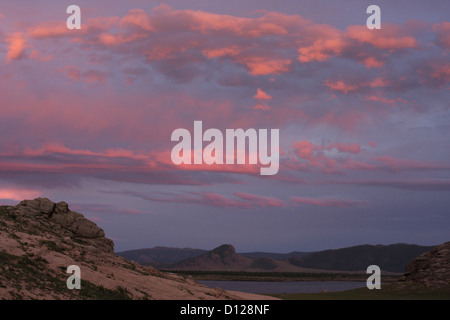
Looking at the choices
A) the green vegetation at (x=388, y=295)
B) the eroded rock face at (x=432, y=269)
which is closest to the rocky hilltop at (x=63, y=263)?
the green vegetation at (x=388, y=295)

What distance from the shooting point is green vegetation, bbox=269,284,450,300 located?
62.9 meters

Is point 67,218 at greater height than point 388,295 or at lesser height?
greater

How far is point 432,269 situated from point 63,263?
50.6 metres

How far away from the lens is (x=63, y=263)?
44.9 m

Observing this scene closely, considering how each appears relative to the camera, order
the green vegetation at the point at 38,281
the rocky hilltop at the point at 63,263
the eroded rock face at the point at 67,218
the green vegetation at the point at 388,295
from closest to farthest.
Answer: the green vegetation at the point at 38,281
the rocky hilltop at the point at 63,263
the eroded rock face at the point at 67,218
the green vegetation at the point at 388,295

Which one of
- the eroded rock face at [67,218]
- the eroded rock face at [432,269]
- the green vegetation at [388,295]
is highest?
the eroded rock face at [67,218]

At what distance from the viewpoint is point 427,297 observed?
209ft

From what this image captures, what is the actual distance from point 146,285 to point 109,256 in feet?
25.2

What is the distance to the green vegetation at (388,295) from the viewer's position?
62.9 m

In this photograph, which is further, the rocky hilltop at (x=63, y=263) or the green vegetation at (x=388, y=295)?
the green vegetation at (x=388, y=295)

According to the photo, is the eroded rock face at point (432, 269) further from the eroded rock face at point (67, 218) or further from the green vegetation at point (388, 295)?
the eroded rock face at point (67, 218)

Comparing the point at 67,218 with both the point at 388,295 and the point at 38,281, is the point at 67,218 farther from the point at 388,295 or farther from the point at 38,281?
the point at 388,295

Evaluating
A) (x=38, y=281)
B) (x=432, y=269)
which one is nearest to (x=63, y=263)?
(x=38, y=281)
